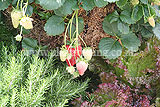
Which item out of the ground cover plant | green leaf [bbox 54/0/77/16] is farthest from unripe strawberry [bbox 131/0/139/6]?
green leaf [bbox 54/0/77/16]

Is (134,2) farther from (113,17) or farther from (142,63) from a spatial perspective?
(142,63)

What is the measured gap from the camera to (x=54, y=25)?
691mm

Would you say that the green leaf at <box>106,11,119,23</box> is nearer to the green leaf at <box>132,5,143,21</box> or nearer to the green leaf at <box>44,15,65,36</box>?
the green leaf at <box>132,5,143,21</box>

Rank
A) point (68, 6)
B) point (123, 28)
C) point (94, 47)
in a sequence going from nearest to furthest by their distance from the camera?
point (68, 6) → point (123, 28) → point (94, 47)

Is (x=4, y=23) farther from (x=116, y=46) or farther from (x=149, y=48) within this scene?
(x=149, y=48)

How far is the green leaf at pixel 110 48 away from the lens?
736 millimetres

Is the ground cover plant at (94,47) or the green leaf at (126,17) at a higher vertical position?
the green leaf at (126,17)

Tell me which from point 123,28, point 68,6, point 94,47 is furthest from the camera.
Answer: point 94,47

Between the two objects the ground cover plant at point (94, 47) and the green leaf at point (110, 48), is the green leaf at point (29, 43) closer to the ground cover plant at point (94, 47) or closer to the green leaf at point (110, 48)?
the ground cover plant at point (94, 47)

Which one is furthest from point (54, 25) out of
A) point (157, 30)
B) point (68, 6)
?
point (157, 30)

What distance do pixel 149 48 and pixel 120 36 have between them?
163 mm

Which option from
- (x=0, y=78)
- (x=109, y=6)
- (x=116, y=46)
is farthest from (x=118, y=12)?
(x=0, y=78)

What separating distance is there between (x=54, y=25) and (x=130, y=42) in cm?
32

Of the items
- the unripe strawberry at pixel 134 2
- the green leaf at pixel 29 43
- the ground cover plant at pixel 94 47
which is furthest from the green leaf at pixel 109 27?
the green leaf at pixel 29 43
